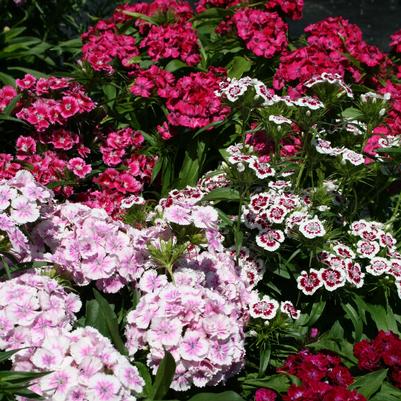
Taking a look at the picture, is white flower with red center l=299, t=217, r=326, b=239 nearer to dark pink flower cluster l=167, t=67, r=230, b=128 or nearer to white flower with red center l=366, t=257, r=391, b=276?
white flower with red center l=366, t=257, r=391, b=276

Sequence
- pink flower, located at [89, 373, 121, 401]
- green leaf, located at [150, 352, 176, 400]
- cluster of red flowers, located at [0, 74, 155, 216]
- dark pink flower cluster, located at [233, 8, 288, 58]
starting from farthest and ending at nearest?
1. dark pink flower cluster, located at [233, 8, 288, 58]
2. cluster of red flowers, located at [0, 74, 155, 216]
3. green leaf, located at [150, 352, 176, 400]
4. pink flower, located at [89, 373, 121, 401]

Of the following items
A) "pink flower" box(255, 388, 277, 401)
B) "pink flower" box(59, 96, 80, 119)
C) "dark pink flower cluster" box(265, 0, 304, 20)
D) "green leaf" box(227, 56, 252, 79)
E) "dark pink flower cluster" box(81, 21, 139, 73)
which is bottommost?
"pink flower" box(255, 388, 277, 401)

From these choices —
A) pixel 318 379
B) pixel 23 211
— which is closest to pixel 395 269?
pixel 318 379

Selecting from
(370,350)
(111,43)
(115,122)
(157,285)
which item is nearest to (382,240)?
(370,350)

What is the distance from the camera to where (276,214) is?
284 cm

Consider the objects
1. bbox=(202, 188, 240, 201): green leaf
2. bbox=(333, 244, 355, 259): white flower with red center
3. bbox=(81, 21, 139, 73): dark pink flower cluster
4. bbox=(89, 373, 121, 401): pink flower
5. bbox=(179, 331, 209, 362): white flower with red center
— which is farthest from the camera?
bbox=(81, 21, 139, 73): dark pink flower cluster

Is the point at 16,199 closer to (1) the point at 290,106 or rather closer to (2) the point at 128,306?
(2) the point at 128,306

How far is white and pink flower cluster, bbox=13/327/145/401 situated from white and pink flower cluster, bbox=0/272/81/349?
0.18 feet

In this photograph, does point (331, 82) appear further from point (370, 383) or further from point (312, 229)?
point (370, 383)

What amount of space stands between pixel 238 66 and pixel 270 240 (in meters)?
1.44

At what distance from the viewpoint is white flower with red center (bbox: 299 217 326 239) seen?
2.69 meters

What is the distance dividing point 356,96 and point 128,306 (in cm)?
197

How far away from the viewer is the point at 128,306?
2666 mm

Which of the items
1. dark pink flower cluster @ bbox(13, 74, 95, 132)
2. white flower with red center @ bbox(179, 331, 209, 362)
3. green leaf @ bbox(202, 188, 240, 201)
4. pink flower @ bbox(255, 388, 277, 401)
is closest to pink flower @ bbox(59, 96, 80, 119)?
dark pink flower cluster @ bbox(13, 74, 95, 132)
